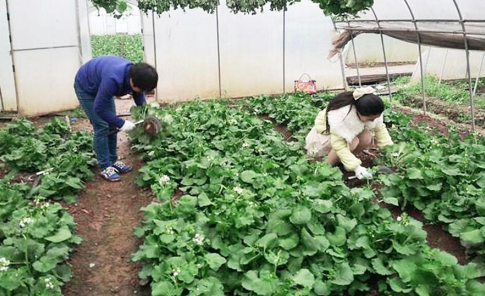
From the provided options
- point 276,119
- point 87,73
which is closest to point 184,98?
point 276,119

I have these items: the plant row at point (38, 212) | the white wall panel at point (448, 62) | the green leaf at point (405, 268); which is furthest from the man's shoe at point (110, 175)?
the white wall panel at point (448, 62)

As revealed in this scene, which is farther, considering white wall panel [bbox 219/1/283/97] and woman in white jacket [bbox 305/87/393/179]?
white wall panel [bbox 219/1/283/97]

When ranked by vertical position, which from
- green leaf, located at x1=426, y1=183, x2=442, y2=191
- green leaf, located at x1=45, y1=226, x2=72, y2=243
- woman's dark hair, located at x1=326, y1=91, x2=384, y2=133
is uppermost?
woman's dark hair, located at x1=326, y1=91, x2=384, y2=133

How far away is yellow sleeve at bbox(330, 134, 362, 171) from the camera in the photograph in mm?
4348

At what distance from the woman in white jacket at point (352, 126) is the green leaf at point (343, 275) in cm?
127

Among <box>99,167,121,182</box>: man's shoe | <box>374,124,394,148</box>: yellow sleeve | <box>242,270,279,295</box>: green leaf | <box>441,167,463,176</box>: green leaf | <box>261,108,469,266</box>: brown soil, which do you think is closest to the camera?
<box>242,270,279,295</box>: green leaf

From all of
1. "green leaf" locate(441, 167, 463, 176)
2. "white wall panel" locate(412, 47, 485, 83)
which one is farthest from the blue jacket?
"white wall panel" locate(412, 47, 485, 83)

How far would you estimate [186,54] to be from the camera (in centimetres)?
966

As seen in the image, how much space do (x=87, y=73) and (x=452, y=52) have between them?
400 inches

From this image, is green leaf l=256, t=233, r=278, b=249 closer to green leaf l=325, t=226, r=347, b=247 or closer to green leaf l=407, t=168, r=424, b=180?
green leaf l=325, t=226, r=347, b=247

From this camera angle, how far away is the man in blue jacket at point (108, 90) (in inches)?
169

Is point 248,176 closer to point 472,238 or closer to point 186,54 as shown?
point 472,238

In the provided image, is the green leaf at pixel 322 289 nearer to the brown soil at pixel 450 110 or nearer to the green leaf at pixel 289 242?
the green leaf at pixel 289 242

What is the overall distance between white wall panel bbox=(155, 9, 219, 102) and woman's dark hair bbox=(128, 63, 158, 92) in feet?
17.5
